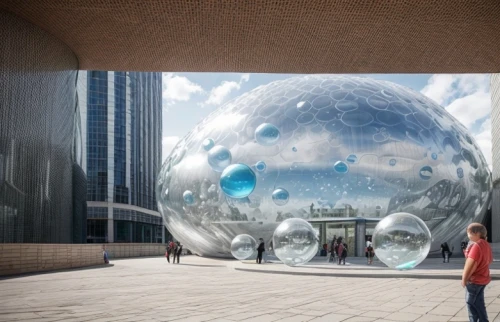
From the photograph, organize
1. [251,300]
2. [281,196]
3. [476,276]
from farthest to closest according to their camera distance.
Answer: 1. [281,196]
2. [251,300]
3. [476,276]

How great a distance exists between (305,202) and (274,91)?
7.08 metres

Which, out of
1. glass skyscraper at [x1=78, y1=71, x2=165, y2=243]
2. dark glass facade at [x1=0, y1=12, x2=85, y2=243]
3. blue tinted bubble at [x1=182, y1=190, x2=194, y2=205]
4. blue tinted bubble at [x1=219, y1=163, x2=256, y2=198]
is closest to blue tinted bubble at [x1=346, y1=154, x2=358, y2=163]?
blue tinted bubble at [x1=219, y1=163, x2=256, y2=198]

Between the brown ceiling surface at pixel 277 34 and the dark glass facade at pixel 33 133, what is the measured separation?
2.98ft

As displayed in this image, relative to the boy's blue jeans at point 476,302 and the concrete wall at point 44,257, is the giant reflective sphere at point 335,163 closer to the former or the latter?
the concrete wall at point 44,257

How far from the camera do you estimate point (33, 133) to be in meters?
18.3

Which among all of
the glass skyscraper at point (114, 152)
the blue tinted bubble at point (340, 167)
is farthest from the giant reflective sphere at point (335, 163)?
the glass skyscraper at point (114, 152)

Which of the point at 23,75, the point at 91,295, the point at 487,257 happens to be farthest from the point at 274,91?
the point at 487,257

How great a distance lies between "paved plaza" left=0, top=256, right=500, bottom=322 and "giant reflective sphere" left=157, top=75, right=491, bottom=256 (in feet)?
31.6

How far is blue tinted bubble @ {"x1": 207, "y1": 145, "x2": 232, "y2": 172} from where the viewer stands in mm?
24766

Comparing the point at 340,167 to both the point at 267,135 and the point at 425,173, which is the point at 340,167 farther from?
the point at 425,173

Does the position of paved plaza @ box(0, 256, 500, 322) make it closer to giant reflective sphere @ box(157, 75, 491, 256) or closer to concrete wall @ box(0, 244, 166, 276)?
concrete wall @ box(0, 244, 166, 276)

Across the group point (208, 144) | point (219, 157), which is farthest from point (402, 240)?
point (208, 144)

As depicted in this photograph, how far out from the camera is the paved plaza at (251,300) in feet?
25.8

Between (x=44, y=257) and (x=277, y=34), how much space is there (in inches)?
480
